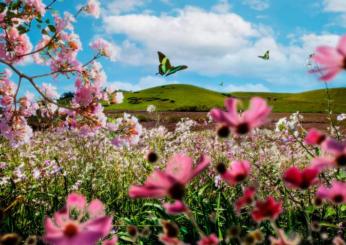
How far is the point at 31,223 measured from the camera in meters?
4.83

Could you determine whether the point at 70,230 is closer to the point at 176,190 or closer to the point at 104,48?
the point at 176,190

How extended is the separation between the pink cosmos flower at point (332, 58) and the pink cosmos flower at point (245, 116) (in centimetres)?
16

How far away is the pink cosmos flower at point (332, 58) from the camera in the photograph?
949 mm

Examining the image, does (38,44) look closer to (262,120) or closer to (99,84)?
(99,84)

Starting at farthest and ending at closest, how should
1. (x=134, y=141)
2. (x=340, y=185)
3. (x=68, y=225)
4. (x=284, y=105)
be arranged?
(x=284, y=105), (x=134, y=141), (x=340, y=185), (x=68, y=225)

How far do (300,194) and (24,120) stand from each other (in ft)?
10.7

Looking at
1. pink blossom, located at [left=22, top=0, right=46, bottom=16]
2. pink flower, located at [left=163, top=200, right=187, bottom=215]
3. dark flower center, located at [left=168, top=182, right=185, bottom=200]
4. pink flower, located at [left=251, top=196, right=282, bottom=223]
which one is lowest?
pink flower, located at [left=251, top=196, right=282, bottom=223]

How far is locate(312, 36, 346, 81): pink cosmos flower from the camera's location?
0.95 meters

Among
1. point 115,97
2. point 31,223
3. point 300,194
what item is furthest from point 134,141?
point 300,194

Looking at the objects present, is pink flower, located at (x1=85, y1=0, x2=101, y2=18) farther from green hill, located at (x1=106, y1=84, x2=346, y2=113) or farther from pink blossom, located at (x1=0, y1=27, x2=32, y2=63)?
green hill, located at (x1=106, y1=84, x2=346, y2=113)

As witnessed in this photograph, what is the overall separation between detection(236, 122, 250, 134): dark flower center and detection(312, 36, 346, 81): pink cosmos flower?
198mm

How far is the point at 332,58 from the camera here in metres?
0.96

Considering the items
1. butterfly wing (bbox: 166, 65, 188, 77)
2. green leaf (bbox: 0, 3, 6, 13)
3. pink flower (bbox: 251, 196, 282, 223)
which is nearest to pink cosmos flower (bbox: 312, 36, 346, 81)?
pink flower (bbox: 251, 196, 282, 223)

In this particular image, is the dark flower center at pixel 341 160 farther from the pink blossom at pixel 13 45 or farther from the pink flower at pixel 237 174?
the pink blossom at pixel 13 45
